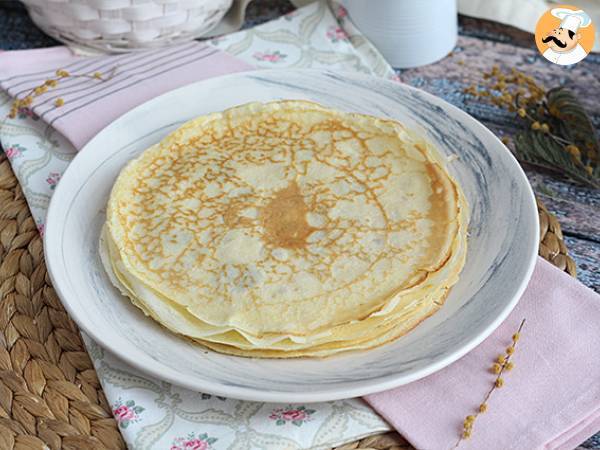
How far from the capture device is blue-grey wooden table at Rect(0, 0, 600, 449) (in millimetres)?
1742

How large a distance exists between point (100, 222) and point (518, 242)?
731mm

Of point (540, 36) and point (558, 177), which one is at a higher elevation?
point (540, 36)

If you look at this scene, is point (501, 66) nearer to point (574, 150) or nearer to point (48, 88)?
point (574, 150)

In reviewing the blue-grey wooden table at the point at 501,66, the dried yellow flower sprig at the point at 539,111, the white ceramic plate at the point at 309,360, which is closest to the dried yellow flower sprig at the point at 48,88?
the white ceramic plate at the point at 309,360

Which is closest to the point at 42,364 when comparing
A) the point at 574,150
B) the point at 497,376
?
the point at 497,376

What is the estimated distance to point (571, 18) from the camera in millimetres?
2002

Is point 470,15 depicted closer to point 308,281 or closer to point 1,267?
point 308,281

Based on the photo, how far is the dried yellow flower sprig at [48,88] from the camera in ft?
6.15

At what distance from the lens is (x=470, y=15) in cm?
230

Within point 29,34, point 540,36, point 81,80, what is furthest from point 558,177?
point 29,34

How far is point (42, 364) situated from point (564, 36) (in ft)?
4.21

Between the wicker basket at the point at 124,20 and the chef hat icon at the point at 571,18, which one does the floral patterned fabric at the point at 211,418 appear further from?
the chef hat icon at the point at 571,18

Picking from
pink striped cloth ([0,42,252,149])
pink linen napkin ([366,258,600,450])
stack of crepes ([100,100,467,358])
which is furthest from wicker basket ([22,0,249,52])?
pink linen napkin ([366,258,600,450])

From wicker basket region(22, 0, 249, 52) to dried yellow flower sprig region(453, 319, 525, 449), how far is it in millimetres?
1073
